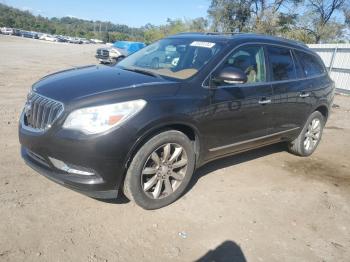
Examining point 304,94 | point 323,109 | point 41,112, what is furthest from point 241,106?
point 323,109

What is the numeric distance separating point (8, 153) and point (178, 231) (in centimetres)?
280

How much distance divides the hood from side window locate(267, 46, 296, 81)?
73.9 inches

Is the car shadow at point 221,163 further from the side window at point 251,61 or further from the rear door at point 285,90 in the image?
the side window at point 251,61

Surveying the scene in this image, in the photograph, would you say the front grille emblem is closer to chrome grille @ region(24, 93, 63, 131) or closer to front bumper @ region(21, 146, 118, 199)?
chrome grille @ region(24, 93, 63, 131)

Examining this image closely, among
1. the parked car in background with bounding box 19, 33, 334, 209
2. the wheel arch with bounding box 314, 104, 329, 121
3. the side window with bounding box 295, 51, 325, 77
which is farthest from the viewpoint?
the wheel arch with bounding box 314, 104, 329, 121

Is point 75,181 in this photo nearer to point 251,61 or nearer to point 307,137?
point 251,61

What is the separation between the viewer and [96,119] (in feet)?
10.5

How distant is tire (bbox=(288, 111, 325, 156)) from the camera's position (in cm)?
594

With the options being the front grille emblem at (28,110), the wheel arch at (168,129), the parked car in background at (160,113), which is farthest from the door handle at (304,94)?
the front grille emblem at (28,110)

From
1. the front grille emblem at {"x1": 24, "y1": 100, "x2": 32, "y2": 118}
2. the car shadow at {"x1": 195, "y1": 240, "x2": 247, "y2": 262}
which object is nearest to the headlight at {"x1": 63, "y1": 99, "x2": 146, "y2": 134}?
the front grille emblem at {"x1": 24, "y1": 100, "x2": 32, "y2": 118}

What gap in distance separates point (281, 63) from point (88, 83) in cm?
289

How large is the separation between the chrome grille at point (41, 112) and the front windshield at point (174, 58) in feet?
4.20

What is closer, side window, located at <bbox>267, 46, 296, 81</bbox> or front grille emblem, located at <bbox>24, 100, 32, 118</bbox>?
front grille emblem, located at <bbox>24, 100, 32, 118</bbox>

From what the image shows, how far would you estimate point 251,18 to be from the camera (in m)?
31.9
